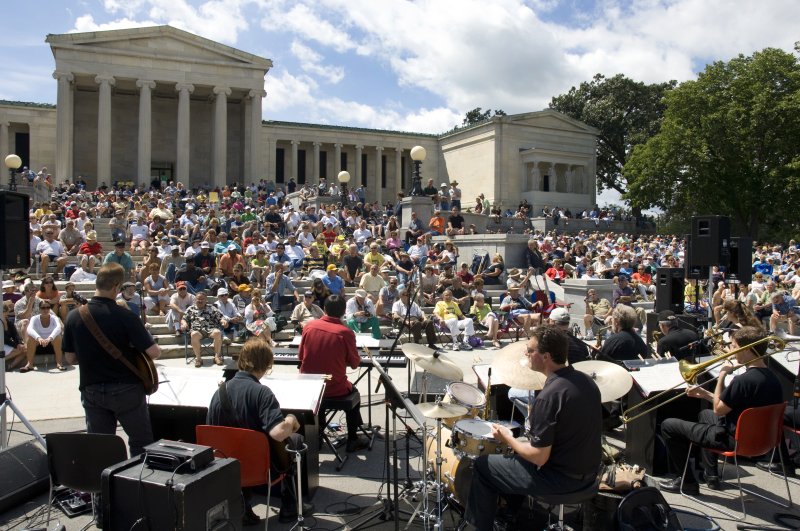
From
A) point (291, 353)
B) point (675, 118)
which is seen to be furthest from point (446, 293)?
point (675, 118)

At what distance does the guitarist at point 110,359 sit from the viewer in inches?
188

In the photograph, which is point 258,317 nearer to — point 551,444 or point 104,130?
point 551,444

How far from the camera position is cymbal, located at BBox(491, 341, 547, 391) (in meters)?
4.69

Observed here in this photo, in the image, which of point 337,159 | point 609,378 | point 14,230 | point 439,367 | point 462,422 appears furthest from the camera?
point 337,159

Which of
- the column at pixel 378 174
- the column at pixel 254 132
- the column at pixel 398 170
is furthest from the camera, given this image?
the column at pixel 398 170

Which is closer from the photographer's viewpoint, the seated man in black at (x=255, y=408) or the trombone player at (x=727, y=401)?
the seated man in black at (x=255, y=408)

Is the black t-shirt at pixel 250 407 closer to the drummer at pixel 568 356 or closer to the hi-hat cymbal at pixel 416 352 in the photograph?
the hi-hat cymbal at pixel 416 352

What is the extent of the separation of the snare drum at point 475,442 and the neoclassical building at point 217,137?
1576 inches

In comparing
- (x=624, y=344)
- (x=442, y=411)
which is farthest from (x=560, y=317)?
(x=442, y=411)

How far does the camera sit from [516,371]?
4758mm

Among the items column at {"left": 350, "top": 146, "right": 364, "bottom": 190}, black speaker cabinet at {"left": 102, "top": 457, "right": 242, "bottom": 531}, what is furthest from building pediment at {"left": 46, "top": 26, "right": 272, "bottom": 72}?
black speaker cabinet at {"left": 102, "top": 457, "right": 242, "bottom": 531}

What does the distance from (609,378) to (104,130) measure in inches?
1634

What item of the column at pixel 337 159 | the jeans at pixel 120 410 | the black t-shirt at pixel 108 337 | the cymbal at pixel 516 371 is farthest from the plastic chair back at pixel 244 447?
the column at pixel 337 159

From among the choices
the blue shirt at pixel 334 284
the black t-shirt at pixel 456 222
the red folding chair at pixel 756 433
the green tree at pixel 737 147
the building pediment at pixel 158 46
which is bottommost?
the red folding chair at pixel 756 433
